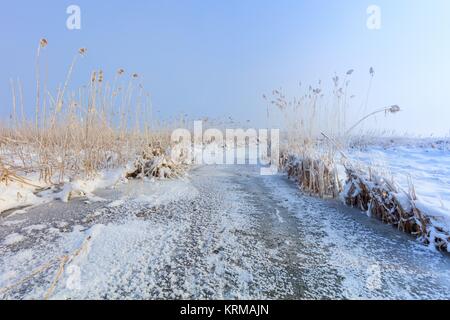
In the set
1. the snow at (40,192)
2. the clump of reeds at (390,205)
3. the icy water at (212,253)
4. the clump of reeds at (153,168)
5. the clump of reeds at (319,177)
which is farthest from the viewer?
the clump of reeds at (153,168)

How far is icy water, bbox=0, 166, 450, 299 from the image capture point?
843 mm

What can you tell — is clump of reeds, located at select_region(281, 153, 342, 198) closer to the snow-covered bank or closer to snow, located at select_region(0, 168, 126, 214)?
the snow-covered bank

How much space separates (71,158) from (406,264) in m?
2.45

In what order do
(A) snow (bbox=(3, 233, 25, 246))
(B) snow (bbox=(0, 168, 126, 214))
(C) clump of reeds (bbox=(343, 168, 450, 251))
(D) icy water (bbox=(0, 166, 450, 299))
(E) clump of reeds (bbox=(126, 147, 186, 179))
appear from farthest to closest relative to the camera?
(E) clump of reeds (bbox=(126, 147, 186, 179)) < (B) snow (bbox=(0, 168, 126, 214)) < (C) clump of reeds (bbox=(343, 168, 450, 251)) < (A) snow (bbox=(3, 233, 25, 246)) < (D) icy water (bbox=(0, 166, 450, 299))

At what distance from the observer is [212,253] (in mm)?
1090

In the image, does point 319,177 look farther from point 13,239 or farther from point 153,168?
point 13,239

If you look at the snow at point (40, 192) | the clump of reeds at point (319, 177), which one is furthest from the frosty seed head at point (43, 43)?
the clump of reeds at point (319, 177)

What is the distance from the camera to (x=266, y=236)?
1.31 metres

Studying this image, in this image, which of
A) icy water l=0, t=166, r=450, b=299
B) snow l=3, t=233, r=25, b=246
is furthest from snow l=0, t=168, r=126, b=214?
snow l=3, t=233, r=25, b=246

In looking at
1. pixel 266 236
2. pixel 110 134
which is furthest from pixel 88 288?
pixel 110 134

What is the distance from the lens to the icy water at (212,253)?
84cm

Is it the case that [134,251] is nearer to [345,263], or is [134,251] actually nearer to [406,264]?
[345,263]

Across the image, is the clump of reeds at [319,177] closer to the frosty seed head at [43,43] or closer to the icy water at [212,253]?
the icy water at [212,253]
